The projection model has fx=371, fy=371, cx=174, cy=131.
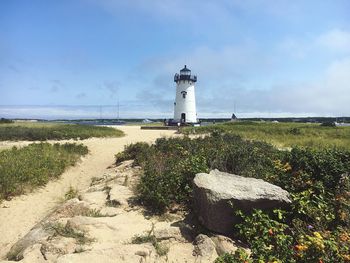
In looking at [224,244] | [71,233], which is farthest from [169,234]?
[71,233]

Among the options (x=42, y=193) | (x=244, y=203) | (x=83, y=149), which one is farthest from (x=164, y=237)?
(x=83, y=149)

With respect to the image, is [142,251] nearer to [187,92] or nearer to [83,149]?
[83,149]

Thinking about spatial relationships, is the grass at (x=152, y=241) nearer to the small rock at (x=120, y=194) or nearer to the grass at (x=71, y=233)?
the grass at (x=71, y=233)

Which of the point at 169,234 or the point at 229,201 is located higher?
the point at 229,201

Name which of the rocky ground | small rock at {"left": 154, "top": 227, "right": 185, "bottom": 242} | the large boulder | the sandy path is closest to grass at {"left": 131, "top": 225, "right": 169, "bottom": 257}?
the rocky ground

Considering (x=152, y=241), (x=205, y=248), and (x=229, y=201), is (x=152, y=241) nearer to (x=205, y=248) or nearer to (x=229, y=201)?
(x=205, y=248)

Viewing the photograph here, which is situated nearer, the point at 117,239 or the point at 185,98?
the point at 117,239

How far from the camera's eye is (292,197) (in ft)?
24.8

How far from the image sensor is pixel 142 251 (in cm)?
628

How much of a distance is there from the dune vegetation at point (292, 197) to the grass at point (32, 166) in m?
4.32

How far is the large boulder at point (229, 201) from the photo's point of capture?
22.9ft

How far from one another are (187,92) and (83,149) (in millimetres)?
36497

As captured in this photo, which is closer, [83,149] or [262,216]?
[262,216]

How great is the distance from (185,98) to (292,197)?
48.5m
